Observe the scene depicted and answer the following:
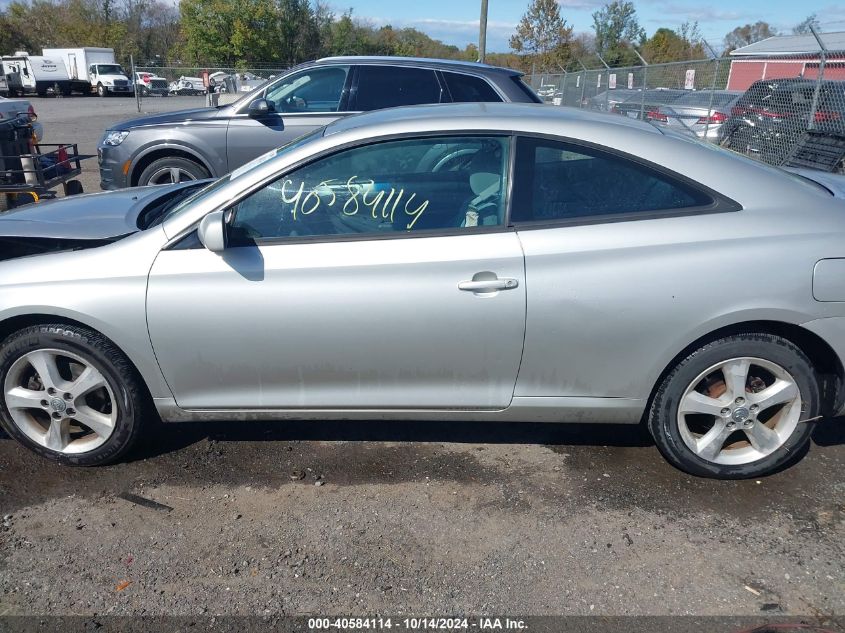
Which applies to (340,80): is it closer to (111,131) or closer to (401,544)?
(111,131)

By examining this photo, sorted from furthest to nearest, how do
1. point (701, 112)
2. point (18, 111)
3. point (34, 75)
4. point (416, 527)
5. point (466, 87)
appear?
point (34, 75) → point (701, 112) → point (18, 111) → point (466, 87) → point (416, 527)

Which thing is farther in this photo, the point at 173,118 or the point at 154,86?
the point at 154,86

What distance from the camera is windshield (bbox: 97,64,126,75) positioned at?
143ft

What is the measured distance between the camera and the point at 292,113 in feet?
24.8

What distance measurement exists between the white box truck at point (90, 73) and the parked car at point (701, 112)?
38616mm

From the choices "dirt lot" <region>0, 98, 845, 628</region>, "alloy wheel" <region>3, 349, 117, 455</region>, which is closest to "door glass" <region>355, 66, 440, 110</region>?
"dirt lot" <region>0, 98, 845, 628</region>

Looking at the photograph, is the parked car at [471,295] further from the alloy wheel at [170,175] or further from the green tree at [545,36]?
the green tree at [545,36]

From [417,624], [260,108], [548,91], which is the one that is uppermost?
[548,91]

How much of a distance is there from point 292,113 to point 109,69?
43.5 m

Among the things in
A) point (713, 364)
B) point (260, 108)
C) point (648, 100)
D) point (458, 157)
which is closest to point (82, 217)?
point (458, 157)

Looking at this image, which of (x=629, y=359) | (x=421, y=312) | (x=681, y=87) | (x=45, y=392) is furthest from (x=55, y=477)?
(x=681, y=87)

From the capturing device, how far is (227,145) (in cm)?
754

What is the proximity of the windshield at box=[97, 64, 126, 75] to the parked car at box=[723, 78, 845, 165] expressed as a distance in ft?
138

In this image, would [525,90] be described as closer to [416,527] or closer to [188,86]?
[416,527]
